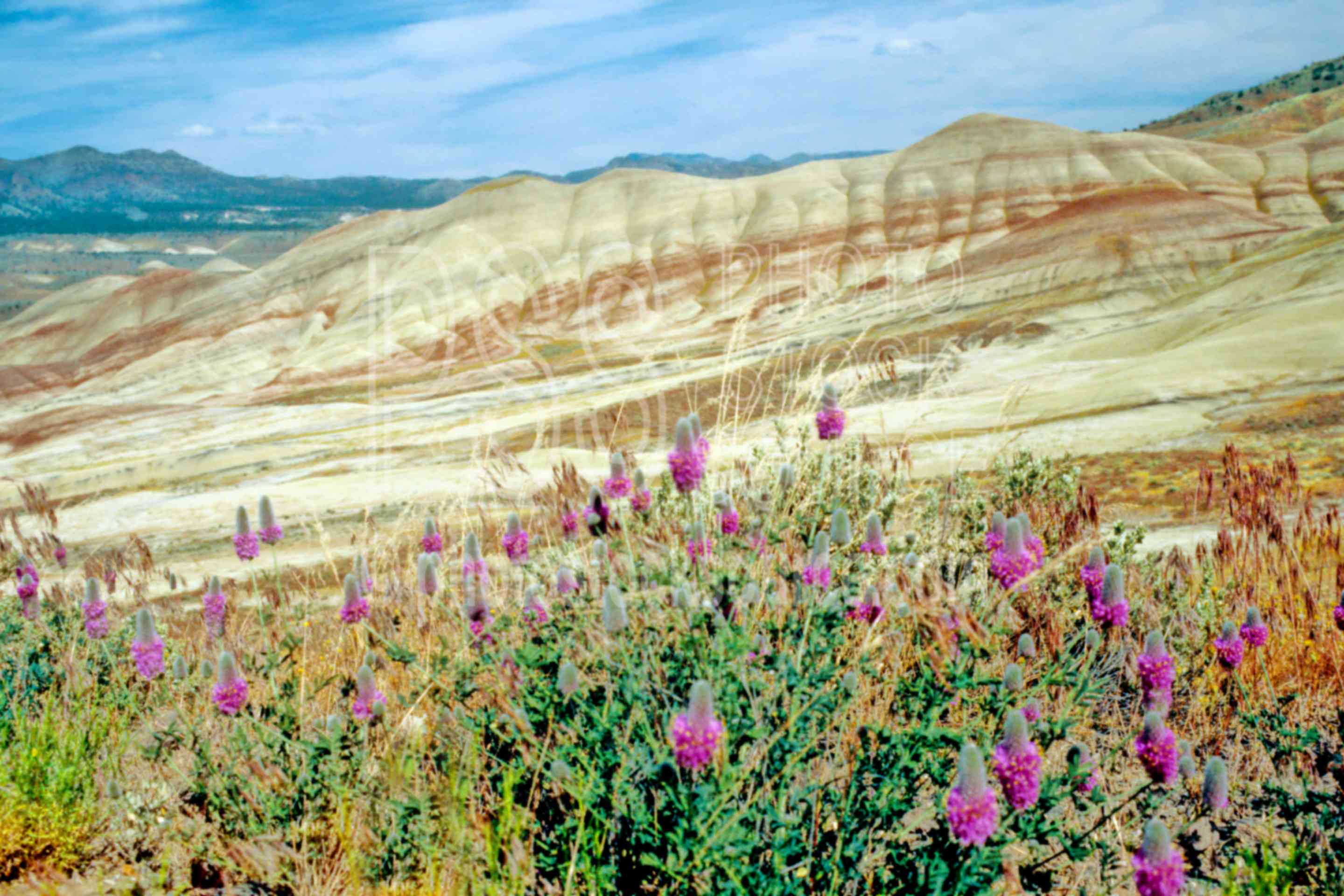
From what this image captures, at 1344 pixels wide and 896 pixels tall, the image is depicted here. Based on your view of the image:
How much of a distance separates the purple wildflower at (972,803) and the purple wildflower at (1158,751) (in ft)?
2.70

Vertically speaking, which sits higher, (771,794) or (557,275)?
(557,275)

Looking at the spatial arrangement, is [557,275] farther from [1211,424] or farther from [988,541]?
[988,541]

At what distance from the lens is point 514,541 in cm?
437

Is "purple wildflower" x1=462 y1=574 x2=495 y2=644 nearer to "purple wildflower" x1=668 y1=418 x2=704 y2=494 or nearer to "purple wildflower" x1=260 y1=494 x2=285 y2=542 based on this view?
"purple wildflower" x1=668 y1=418 x2=704 y2=494

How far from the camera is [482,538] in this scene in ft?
40.4

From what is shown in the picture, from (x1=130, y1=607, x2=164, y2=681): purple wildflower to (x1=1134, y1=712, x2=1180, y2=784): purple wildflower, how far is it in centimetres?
383

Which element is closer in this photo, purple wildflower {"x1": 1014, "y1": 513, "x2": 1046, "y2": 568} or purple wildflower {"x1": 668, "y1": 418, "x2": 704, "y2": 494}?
purple wildflower {"x1": 668, "y1": 418, "x2": 704, "y2": 494}

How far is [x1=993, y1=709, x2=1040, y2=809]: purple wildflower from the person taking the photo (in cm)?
256

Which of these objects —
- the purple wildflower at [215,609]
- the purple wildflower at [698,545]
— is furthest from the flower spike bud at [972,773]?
the purple wildflower at [215,609]

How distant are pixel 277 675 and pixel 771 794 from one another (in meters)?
3.03

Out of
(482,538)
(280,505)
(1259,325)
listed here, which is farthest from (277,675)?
(1259,325)

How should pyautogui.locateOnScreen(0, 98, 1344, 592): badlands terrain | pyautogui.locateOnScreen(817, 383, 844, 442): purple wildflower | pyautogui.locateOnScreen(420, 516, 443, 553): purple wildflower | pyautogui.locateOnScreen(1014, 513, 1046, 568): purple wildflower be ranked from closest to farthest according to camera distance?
1. pyautogui.locateOnScreen(1014, 513, 1046, 568): purple wildflower
2. pyautogui.locateOnScreen(817, 383, 844, 442): purple wildflower
3. pyautogui.locateOnScreen(420, 516, 443, 553): purple wildflower
4. pyautogui.locateOnScreen(0, 98, 1344, 592): badlands terrain

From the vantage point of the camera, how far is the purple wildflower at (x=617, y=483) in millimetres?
3885

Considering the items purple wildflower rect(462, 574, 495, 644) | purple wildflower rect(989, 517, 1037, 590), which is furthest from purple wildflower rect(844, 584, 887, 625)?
purple wildflower rect(462, 574, 495, 644)
